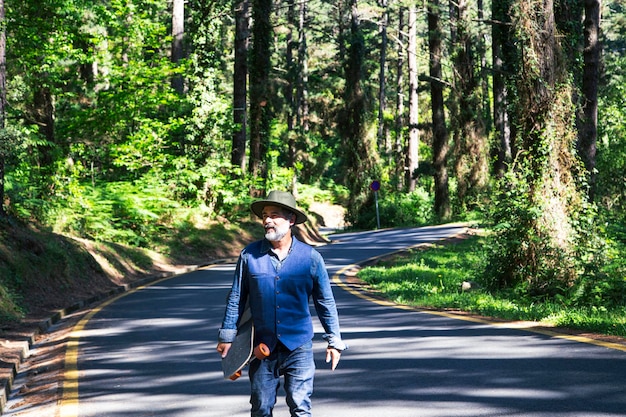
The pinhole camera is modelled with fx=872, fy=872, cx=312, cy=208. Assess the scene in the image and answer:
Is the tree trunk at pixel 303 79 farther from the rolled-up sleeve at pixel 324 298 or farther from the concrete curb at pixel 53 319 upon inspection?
the rolled-up sleeve at pixel 324 298

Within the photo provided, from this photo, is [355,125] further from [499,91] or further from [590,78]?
[590,78]

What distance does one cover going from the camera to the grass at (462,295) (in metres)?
11.5

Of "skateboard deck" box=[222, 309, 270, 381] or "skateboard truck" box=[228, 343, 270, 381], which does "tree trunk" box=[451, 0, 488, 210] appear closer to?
"skateboard deck" box=[222, 309, 270, 381]

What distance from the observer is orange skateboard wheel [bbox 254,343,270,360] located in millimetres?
5578

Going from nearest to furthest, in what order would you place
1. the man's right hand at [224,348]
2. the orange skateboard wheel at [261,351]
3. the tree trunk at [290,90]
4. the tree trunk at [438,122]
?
the orange skateboard wheel at [261,351] < the man's right hand at [224,348] < the tree trunk at [438,122] < the tree trunk at [290,90]

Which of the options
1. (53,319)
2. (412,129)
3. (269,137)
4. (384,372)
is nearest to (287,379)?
(384,372)

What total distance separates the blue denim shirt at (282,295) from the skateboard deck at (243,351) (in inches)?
2.1

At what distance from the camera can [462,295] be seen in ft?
50.8

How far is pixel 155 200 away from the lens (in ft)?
96.9

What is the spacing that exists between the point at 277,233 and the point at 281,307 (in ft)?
1.62

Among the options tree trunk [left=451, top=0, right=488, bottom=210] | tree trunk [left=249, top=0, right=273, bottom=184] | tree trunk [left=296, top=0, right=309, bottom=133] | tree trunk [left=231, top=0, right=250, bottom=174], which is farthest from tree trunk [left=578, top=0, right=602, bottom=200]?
tree trunk [left=296, top=0, right=309, bottom=133]

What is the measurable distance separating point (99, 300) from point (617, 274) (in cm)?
1050

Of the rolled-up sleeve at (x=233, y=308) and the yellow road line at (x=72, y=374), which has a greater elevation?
the rolled-up sleeve at (x=233, y=308)

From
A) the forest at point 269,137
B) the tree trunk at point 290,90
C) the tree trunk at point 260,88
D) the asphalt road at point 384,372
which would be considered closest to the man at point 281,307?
the asphalt road at point 384,372
